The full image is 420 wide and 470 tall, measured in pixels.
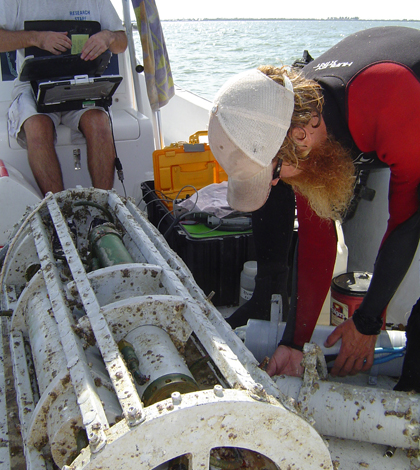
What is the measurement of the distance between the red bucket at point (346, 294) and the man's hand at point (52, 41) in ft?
6.48

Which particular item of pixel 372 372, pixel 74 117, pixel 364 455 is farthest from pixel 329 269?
pixel 74 117

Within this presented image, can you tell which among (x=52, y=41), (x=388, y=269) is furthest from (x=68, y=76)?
(x=388, y=269)

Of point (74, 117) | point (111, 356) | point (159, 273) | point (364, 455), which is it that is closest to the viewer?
point (111, 356)

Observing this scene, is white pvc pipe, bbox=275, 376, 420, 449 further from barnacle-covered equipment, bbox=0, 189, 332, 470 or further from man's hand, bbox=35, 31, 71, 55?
man's hand, bbox=35, 31, 71, 55

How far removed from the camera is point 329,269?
1.52 m

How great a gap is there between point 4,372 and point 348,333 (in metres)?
1.09

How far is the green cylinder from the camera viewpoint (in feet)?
4.99

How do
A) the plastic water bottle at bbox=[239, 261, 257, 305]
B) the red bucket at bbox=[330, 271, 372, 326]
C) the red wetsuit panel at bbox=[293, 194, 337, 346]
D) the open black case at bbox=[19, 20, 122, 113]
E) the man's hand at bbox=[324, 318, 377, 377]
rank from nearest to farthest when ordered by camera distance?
1. the man's hand at bbox=[324, 318, 377, 377]
2. the red wetsuit panel at bbox=[293, 194, 337, 346]
3. the red bucket at bbox=[330, 271, 372, 326]
4. the plastic water bottle at bbox=[239, 261, 257, 305]
5. the open black case at bbox=[19, 20, 122, 113]

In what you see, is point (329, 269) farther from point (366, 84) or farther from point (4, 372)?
point (4, 372)

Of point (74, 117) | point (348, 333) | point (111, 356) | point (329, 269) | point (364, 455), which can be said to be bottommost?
point (364, 455)

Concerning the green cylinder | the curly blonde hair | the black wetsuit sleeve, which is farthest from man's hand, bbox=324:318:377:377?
the green cylinder

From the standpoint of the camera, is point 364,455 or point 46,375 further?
point 364,455

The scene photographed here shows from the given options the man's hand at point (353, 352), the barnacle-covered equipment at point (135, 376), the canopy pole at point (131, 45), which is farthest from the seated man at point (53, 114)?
the man's hand at point (353, 352)

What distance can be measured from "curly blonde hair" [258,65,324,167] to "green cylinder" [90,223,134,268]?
0.64 m
